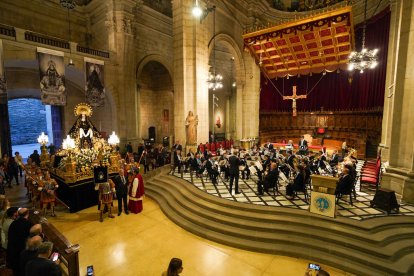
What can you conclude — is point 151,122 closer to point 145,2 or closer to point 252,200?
point 145,2

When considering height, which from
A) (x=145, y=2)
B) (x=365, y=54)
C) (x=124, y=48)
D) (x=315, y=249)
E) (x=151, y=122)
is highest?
A: (x=145, y=2)

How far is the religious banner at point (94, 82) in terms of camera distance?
12.7 m

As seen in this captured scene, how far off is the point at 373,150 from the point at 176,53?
14.1 m

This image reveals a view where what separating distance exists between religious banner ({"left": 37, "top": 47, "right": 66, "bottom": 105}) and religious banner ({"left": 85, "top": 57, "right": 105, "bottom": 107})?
1306 mm

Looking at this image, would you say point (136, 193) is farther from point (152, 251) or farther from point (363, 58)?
point (363, 58)

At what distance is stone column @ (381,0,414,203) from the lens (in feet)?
21.5

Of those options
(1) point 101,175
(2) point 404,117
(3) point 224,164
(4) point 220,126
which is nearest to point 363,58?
→ (2) point 404,117

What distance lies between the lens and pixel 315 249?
525cm

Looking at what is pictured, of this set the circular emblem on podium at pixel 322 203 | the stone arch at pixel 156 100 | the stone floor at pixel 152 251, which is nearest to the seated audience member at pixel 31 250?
the stone floor at pixel 152 251

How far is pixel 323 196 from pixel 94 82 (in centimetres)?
1329

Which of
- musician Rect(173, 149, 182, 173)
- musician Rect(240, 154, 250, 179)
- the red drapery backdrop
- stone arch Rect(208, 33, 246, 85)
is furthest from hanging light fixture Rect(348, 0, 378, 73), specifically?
stone arch Rect(208, 33, 246, 85)

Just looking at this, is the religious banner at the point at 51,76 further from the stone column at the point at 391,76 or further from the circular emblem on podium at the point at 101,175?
the stone column at the point at 391,76

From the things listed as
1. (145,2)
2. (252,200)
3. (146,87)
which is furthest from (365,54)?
(146,87)

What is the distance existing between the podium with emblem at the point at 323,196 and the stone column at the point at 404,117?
2932 mm
